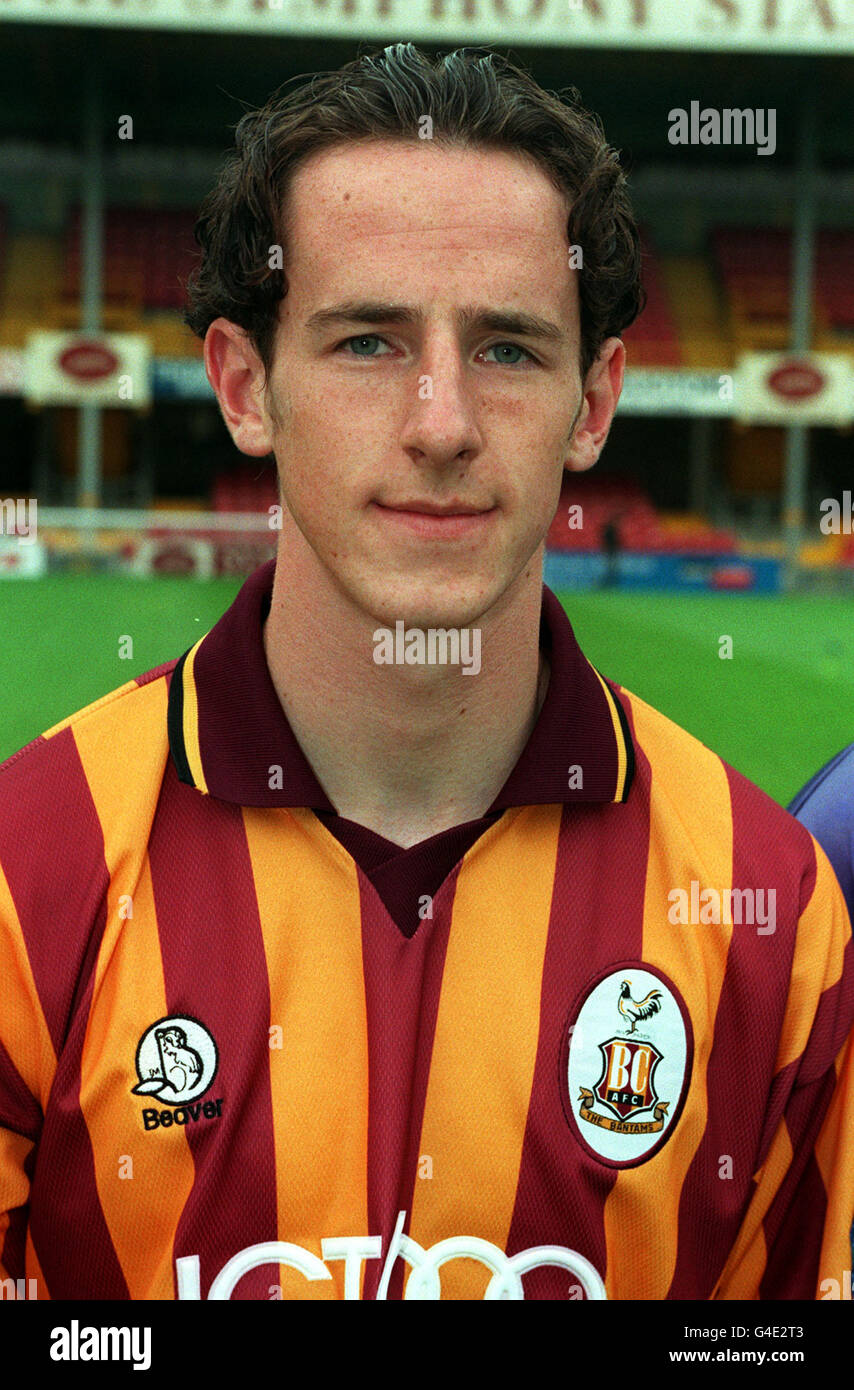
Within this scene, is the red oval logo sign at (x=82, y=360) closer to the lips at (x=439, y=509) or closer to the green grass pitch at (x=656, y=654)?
the green grass pitch at (x=656, y=654)

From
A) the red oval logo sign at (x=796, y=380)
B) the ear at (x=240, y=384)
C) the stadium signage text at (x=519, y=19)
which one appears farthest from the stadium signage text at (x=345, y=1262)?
the red oval logo sign at (x=796, y=380)

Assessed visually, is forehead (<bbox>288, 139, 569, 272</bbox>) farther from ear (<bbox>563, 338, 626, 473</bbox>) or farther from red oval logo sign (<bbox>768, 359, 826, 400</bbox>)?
red oval logo sign (<bbox>768, 359, 826, 400</bbox>)

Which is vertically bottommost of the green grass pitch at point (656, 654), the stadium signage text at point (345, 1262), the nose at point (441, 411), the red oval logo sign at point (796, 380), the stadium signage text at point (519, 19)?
the stadium signage text at point (345, 1262)

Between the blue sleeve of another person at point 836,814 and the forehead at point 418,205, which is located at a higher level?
the forehead at point 418,205

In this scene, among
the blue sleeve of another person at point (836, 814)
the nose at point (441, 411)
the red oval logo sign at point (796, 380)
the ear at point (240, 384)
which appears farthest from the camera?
the red oval logo sign at point (796, 380)

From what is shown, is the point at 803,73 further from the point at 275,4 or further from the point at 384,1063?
the point at 384,1063

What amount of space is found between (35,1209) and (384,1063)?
1.51 ft

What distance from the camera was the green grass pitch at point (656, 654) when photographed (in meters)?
8.57

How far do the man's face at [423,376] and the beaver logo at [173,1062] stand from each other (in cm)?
53

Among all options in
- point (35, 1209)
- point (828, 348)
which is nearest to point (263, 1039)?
point (35, 1209)

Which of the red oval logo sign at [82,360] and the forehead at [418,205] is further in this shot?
the red oval logo sign at [82,360]

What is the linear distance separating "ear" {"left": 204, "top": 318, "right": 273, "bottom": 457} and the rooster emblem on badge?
821 mm

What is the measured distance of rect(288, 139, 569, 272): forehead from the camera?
1777mm

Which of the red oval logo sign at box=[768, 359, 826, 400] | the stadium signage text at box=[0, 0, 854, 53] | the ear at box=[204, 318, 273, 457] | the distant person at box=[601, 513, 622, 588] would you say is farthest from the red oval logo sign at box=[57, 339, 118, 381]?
the ear at box=[204, 318, 273, 457]
